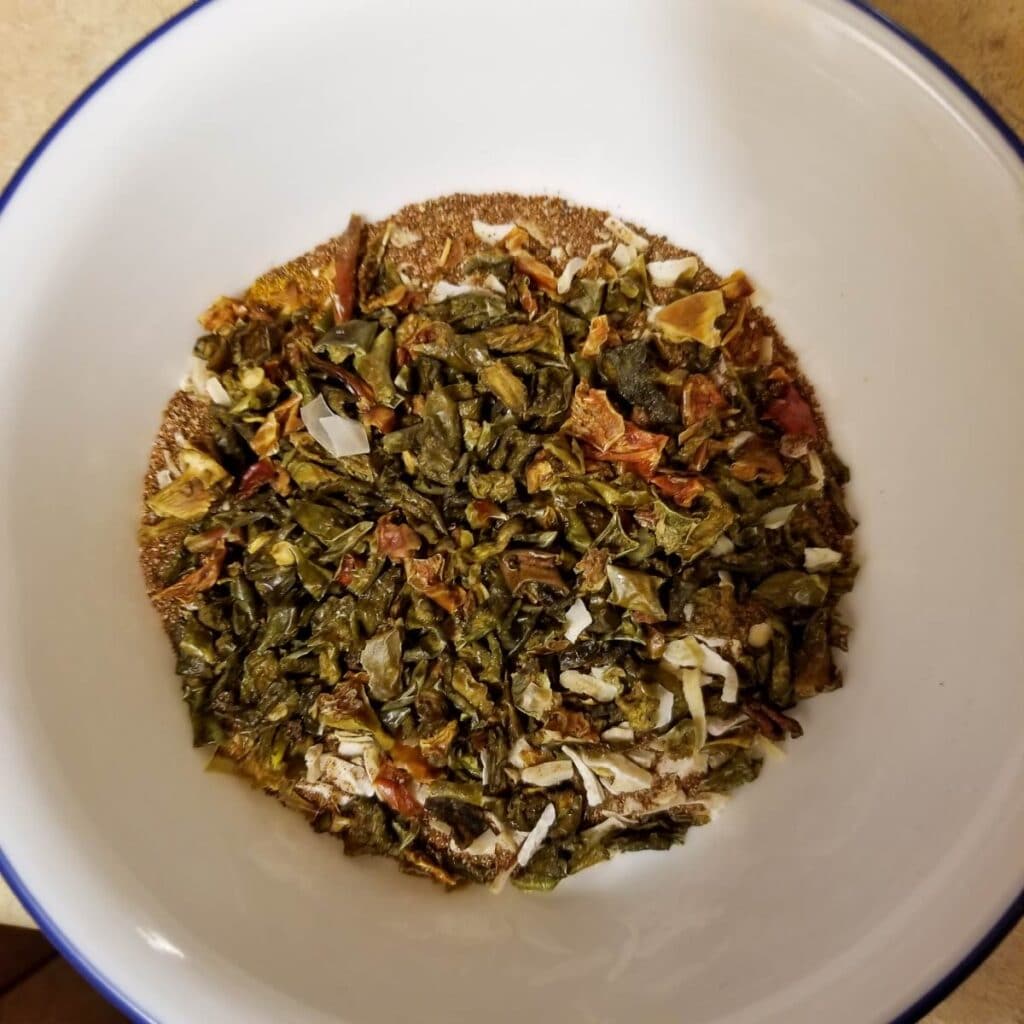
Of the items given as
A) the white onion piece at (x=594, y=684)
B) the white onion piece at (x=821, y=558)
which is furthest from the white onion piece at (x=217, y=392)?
the white onion piece at (x=821, y=558)

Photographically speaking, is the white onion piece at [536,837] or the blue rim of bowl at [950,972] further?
the white onion piece at [536,837]

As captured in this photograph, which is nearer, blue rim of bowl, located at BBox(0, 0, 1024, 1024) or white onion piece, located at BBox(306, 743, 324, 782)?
blue rim of bowl, located at BBox(0, 0, 1024, 1024)

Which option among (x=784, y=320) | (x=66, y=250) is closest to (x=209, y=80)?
(x=66, y=250)

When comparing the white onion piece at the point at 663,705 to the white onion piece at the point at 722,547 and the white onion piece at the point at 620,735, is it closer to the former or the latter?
the white onion piece at the point at 620,735

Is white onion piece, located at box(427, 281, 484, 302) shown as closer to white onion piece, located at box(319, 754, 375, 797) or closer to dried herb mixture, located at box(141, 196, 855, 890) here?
dried herb mixture, located at box(141, 196, 855, 890)

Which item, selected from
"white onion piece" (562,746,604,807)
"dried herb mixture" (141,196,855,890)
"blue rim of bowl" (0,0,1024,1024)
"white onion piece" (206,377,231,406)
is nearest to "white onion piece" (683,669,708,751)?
"dried herb mixture" (141,196,855,890)

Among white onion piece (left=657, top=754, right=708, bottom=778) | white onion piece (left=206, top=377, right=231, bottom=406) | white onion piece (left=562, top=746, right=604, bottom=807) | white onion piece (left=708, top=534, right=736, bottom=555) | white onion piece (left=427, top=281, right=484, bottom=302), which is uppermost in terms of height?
white onion piece (left=427, top=281, right=484, bottom=302)

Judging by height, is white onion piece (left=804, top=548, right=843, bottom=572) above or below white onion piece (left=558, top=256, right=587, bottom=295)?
below
